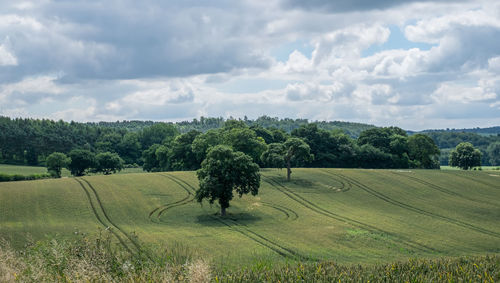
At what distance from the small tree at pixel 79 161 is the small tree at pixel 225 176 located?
237ft

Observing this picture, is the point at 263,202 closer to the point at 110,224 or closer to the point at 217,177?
the point at 217,177

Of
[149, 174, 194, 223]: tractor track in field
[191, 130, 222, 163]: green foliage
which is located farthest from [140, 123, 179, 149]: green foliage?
[149, 174, 194, 223]: tractor track in field

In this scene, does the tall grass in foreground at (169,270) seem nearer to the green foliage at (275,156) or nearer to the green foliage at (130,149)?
the green foliage at (275,156)

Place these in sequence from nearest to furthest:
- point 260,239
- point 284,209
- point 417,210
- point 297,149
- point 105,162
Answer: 1. point 260,239
2. point 284,209
3. point 417,210
4. point 297,149
5. point 105,162

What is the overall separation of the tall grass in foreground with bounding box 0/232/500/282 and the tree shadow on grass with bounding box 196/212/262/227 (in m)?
43.0

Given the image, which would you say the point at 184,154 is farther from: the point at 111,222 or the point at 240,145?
the point at 111,222

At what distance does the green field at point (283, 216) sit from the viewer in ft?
152

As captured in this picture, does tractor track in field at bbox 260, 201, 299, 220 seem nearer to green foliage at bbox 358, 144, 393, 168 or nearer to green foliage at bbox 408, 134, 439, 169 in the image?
green foliage at bbox 358, 144, 393, 168

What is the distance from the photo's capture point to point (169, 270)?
13.6 meters

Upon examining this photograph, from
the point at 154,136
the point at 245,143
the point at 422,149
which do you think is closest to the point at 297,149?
the point at 245,143

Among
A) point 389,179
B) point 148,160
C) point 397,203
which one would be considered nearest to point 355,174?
point 389,179

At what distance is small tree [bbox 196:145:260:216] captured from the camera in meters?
61.5

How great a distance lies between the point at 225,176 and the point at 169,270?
4821cm

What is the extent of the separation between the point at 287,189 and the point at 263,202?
10980 mm
